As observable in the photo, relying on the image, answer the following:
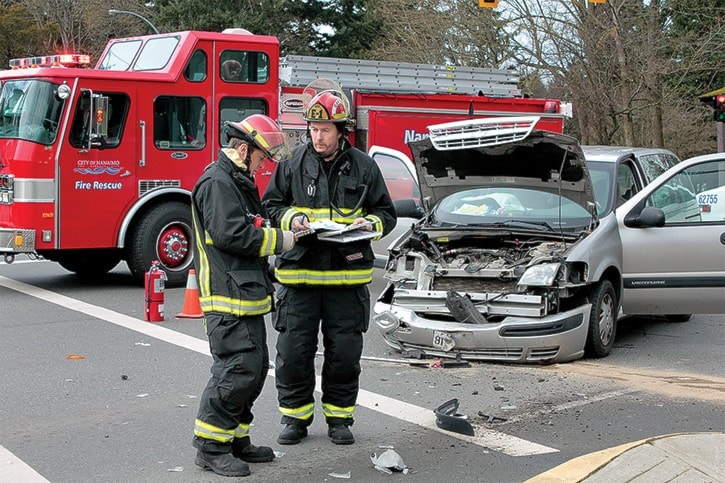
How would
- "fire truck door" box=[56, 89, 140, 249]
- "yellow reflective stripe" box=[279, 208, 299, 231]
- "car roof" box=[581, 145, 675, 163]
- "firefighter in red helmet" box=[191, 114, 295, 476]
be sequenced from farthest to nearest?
"fire truck door" box=[56, 89, 140, 249] → "car roof" box=[581, 145, 675, 163] → "yellow reflective stripe" box=[279, 208, 299, 231] → "firefighter in red helmet" box=[191, 114, 295, 476]

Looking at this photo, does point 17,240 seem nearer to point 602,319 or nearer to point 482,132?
point 482,132

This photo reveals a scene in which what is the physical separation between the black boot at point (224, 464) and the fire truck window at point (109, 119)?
6.98 metres

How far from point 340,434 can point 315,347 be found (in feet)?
1.70

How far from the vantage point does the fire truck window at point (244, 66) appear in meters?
12.4

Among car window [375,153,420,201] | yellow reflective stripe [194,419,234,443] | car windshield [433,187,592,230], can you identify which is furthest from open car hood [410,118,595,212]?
yellow reflective stripe [194,419,234,443]

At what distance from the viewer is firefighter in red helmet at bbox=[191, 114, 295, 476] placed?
5.04 m

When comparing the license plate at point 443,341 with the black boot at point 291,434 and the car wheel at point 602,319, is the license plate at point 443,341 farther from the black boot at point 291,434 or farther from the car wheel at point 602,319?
the black boot at point 291,434

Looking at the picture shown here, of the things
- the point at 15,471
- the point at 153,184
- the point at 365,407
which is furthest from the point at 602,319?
the point at 153,184

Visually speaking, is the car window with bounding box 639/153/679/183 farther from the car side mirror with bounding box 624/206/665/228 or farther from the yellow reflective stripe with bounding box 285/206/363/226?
the yellow reflective stripe with bounding box 285/206/363/226

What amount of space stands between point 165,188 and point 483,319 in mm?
5594

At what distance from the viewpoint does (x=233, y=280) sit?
16.7ft

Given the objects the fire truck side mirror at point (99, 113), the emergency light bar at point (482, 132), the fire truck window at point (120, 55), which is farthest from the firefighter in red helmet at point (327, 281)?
the fire truck window at point (120, 55)

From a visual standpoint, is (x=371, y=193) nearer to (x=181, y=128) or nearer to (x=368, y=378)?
(x=368, y=378)

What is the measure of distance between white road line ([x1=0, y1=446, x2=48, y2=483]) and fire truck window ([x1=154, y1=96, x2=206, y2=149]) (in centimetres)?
690
